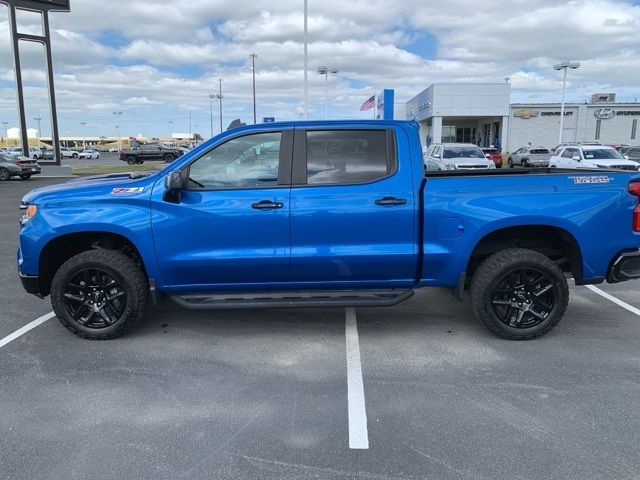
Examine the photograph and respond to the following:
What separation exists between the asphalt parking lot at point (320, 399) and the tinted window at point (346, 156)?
147 cm

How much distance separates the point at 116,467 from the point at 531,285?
3580 mm

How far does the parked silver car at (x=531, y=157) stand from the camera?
33219 mm

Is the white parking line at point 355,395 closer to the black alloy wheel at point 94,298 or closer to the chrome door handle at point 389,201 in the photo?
the chrome door handle at point 389,201

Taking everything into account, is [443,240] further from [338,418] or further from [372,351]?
[338,418]

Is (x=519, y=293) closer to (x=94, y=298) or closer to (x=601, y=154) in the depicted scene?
(x=94, y=298)

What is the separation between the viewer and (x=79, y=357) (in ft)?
14.6

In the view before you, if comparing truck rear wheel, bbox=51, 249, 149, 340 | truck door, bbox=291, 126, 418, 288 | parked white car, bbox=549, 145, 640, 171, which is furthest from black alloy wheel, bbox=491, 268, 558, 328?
parked white car, bbox=549, 145, 640, 171

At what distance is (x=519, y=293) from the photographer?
470cm

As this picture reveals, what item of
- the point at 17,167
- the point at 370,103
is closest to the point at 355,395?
the point at 370,103

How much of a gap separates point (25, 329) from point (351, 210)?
335cm

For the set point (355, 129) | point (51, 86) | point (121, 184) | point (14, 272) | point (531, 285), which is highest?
point (51, 86)

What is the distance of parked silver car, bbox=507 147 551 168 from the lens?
109 ft

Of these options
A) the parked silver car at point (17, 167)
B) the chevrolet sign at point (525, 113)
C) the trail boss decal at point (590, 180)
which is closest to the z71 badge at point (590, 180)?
the trail boss decal at point (590, 180)

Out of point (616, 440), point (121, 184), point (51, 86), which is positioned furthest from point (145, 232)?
point (51, 86)
